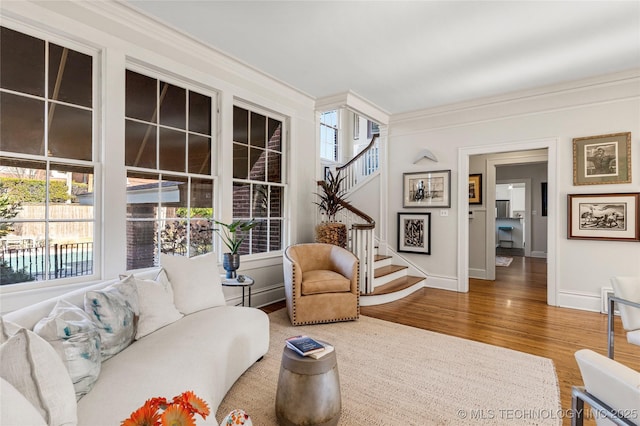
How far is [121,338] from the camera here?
177 centimetres

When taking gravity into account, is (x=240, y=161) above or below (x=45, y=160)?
above

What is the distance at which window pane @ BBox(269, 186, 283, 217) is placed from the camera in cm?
429

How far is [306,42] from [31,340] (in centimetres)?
304

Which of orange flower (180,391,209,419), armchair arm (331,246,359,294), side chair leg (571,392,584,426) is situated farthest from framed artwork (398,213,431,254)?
orange flower (180,391,209,419)

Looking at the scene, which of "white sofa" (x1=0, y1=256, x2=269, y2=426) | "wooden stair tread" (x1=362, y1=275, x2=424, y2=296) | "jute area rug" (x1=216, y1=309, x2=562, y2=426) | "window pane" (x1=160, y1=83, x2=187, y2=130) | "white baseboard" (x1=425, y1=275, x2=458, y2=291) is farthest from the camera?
"white baseboard" (x1=425, y1=275, x2=458, y2=291)

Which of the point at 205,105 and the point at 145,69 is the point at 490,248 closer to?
the point at 205,105

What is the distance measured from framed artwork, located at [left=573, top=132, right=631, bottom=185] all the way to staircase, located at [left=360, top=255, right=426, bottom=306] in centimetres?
247

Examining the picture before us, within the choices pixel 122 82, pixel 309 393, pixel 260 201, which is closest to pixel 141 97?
pixel 122 82

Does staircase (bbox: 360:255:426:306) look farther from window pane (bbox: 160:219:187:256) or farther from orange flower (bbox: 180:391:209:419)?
orange flower (bbox: 180:391:209:419)

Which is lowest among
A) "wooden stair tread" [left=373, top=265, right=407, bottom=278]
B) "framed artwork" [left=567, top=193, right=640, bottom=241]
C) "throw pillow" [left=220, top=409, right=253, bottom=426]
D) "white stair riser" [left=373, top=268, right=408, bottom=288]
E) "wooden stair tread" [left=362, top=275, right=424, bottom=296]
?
"wooden stair tread" [left=362, top=275, right=424, bottom=296]

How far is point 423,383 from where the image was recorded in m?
2.22

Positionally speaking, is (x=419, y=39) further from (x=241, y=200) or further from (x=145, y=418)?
(x=145, y=418)

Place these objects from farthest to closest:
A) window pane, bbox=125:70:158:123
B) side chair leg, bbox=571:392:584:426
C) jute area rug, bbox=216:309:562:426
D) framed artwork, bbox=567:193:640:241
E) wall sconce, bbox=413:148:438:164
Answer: wall sconce, bbox=413:148:438:164, framed artwork, bbox=567:193:640:241, window pane, bbox=125:70:158:123, jute area rug, bbox=216:309:562:426, side chair leg, bbox=571:392:584:426

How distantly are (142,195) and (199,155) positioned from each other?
29.4 inches
